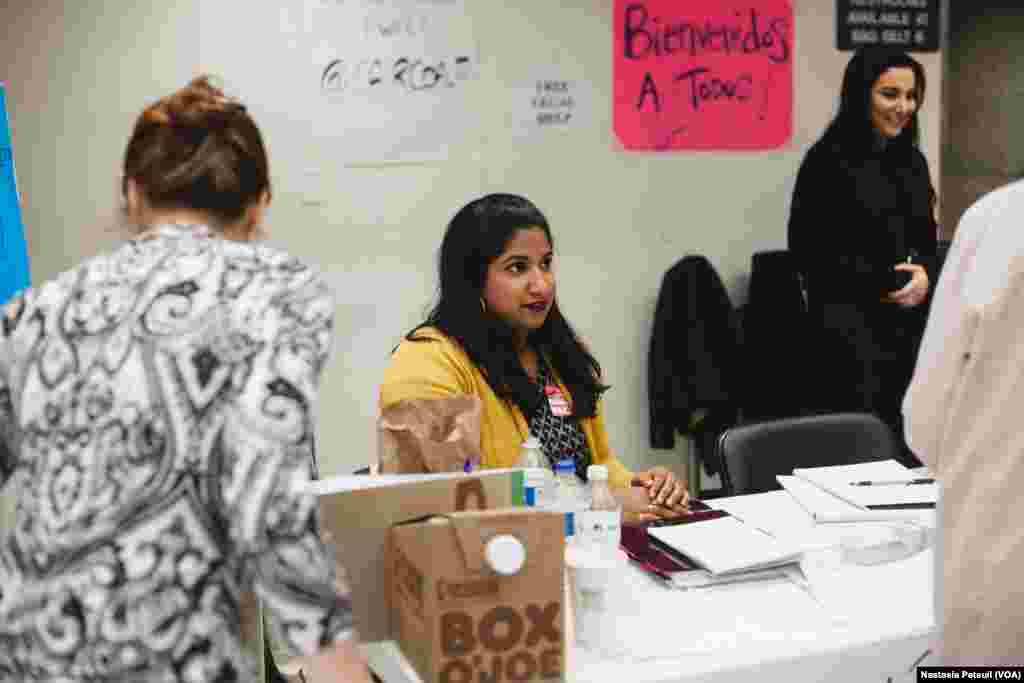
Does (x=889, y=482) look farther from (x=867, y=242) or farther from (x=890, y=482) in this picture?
(x=867, y=242)

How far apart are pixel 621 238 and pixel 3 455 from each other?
115 inches

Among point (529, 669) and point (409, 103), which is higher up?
point (409, 103)

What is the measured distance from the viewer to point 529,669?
4.88 ft

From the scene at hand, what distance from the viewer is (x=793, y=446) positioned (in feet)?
8.51

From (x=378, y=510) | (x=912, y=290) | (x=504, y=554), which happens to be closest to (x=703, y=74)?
(x=912, y=290)

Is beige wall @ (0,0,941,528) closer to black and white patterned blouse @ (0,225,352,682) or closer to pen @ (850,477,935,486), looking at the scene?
pen @ (850,477,935,486)

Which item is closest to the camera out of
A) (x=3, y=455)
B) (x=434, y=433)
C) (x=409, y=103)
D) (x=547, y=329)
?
(x=3, y=455)

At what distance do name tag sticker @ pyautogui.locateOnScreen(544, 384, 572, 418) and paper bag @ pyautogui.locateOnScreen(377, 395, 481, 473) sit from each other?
623 mm

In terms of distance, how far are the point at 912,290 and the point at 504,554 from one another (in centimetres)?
263

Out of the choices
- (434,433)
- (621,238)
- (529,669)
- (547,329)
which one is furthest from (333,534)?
(621,238)

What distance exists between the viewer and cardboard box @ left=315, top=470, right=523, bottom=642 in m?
1.59

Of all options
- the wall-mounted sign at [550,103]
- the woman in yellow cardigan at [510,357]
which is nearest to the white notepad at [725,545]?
the woman in yellow cardigan at [510,357]

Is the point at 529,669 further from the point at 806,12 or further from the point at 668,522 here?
the point at 806,12

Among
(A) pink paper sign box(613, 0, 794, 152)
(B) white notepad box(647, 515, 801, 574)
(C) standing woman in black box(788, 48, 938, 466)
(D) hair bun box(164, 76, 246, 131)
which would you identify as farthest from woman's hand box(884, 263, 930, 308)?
(D) hair bun box(164, 76, 246, 131)
